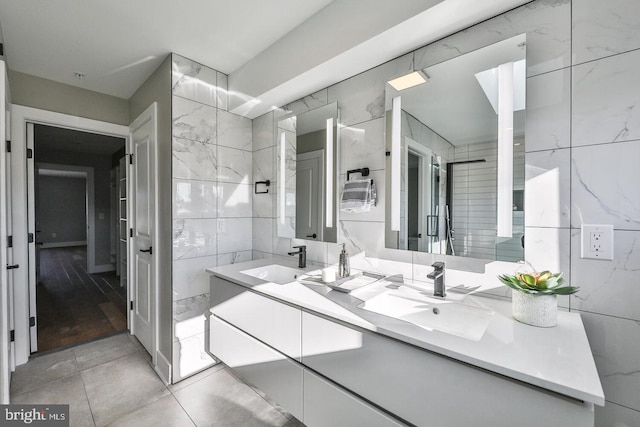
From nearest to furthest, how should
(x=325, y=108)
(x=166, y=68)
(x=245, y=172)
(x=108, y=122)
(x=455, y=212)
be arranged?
(x=455, y=212), (x=325, y=108), (x=166, y=68), (x=245, y=172), (x=108, y=122)

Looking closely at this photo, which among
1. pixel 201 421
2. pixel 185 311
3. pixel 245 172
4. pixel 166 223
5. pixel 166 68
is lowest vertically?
pixel 201 421

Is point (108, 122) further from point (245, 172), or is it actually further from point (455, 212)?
point (455, 212)

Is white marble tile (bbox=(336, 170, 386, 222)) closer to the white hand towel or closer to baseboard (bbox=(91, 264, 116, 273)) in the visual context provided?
the white hand towel

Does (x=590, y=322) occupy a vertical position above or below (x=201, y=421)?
above

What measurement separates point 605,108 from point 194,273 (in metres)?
2.53

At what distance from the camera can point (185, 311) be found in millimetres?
2170

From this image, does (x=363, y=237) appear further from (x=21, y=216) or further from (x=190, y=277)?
(x=21, y=216)

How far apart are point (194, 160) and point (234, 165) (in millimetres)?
367

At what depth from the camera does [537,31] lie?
1169 millimetres

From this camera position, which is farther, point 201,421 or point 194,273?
point 194,273

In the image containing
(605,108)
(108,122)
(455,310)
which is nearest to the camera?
(605,108)

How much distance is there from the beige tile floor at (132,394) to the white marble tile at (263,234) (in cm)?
104

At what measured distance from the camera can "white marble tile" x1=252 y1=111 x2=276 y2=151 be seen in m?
2.43

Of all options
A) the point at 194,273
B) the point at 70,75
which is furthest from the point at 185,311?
the point at 70,75
